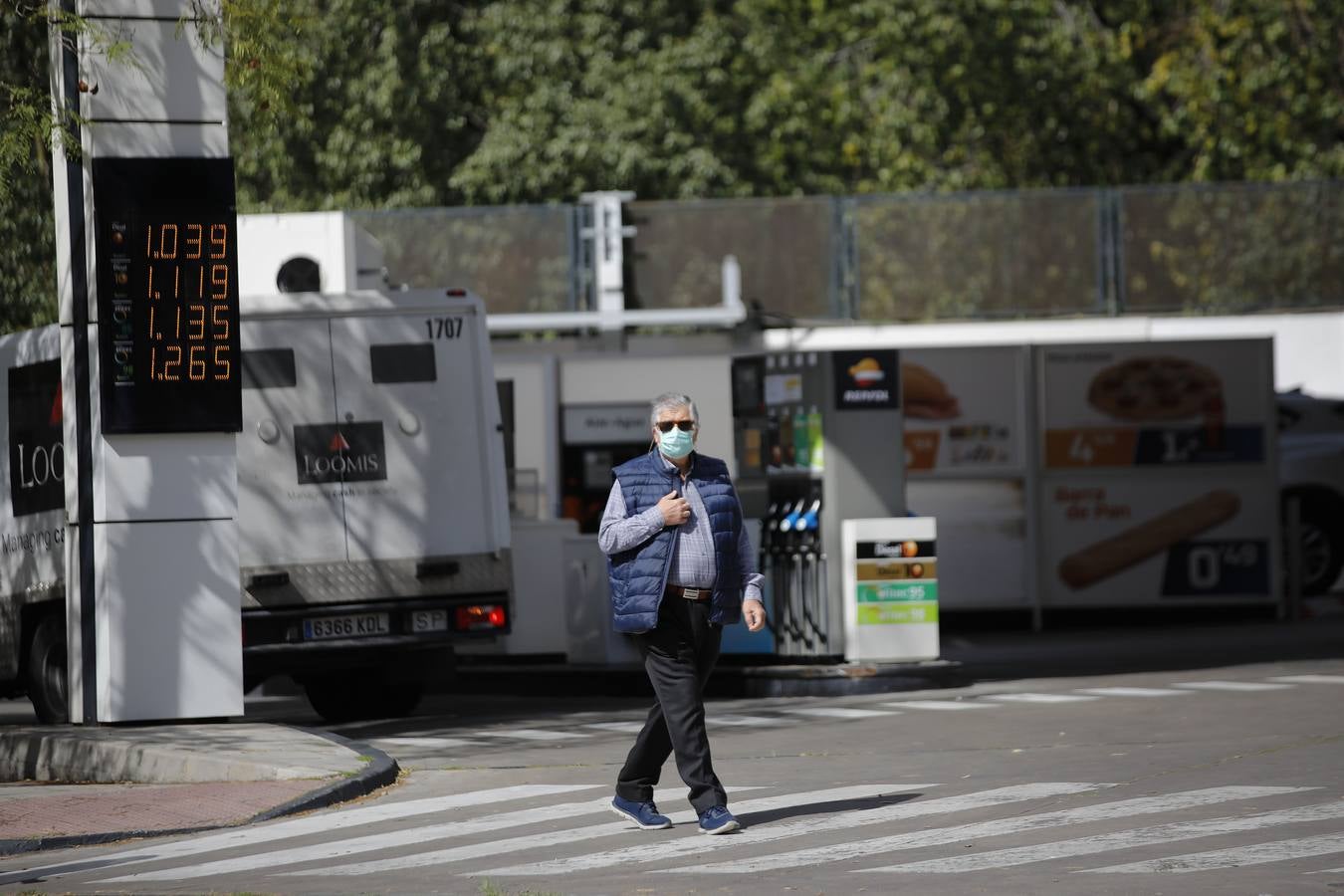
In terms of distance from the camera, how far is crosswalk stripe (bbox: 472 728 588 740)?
1372 centimetres

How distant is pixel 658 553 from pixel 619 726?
5336 mm

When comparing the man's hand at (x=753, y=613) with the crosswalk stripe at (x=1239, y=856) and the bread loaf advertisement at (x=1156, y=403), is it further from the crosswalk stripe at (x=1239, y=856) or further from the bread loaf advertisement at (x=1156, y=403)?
the bread loaf advertisement at (x=1156, y=403)

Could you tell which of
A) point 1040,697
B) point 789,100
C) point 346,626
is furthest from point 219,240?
point 789,100

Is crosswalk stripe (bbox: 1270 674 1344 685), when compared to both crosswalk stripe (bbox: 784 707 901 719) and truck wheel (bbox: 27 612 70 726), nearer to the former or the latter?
crosswalk stripe (bbox: 784 707 901 719)

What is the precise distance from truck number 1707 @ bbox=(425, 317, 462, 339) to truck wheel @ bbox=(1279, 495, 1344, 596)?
10.8 m

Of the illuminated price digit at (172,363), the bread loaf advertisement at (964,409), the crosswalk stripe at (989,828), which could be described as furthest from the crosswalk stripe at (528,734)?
the bread loaf advertisement at (964,409)

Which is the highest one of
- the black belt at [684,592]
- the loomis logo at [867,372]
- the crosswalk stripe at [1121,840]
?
the loomis logo at [867,372]

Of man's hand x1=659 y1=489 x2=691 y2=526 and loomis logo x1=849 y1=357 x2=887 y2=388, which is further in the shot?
loomis logo x1=849 y1=357 x2=887 y2=388

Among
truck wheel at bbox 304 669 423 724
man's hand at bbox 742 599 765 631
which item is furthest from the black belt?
truck wheel at bbox 304 669 423 724

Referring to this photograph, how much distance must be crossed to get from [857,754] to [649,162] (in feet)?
78.7

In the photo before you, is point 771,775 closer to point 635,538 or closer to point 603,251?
point 635,538

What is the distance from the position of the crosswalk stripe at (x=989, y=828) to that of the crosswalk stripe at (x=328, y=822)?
2.23 metres

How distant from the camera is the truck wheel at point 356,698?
52.3ft

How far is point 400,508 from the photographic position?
48.7ft
